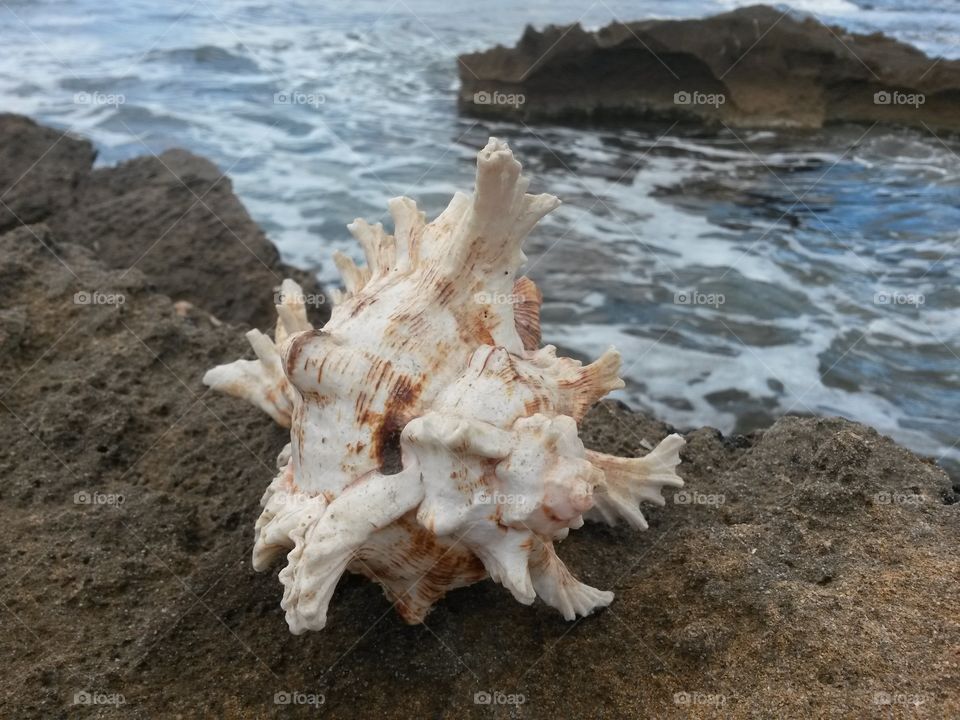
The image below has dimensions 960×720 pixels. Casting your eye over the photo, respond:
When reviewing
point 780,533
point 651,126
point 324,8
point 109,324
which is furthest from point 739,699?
point 324,8

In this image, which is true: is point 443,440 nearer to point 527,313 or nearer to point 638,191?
point 527,313

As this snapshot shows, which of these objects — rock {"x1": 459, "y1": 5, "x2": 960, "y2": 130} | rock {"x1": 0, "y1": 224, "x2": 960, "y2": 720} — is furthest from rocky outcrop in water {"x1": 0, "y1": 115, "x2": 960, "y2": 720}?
rock {"x1": 459, "y1": 5, "x2": 960, "y2": 130}

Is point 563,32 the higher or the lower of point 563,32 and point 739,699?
the higher

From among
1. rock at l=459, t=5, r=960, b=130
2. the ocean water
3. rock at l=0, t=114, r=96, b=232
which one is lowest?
the ocean water

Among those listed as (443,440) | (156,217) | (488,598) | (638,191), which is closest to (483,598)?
(488,598)

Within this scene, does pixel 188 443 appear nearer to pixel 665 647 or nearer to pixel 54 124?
pixel 665 647

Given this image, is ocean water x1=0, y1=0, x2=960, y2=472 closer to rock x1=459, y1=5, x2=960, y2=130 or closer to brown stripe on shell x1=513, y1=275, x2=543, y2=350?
rock x1=459, y1=5, x2=960, y2=130

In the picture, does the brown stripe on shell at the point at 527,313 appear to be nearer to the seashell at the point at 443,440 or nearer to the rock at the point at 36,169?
the seashell at the point at 443,440
